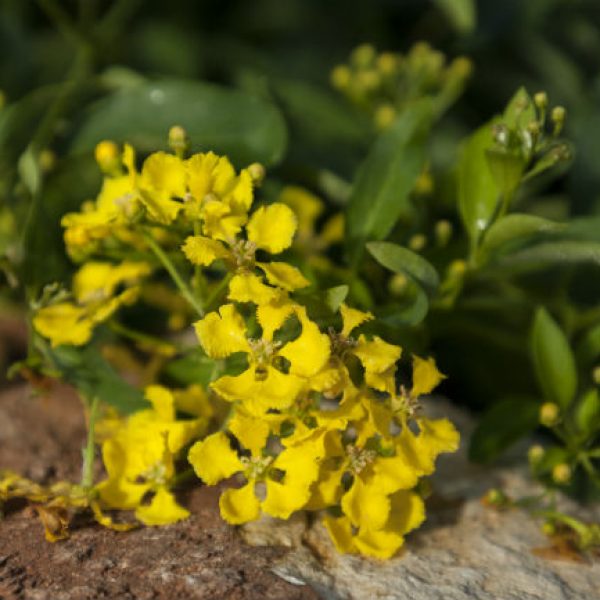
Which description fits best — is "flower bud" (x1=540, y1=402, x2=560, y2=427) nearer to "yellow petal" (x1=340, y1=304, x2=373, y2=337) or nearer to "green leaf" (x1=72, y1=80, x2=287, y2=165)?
"yellow petal" (x1=340, y1=304, x2=373, y2=337)

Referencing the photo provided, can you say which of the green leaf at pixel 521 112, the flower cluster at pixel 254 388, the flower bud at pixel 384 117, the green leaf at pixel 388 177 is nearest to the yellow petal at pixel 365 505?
the flower cluster at pixel 254 388

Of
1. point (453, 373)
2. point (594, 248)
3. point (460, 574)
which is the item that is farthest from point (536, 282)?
point (460, 574)

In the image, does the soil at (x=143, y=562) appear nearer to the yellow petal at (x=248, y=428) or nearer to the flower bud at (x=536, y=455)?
the yellow petal at (x=248, y=428)

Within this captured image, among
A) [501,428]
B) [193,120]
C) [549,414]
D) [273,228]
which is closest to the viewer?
[273,228]

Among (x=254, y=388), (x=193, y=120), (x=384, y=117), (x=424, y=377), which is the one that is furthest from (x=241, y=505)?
(x=384, y=117)

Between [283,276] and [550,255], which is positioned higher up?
[283,276]

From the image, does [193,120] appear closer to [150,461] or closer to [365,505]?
[150,461]

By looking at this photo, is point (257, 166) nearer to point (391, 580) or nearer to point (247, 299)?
point (247, 299)
